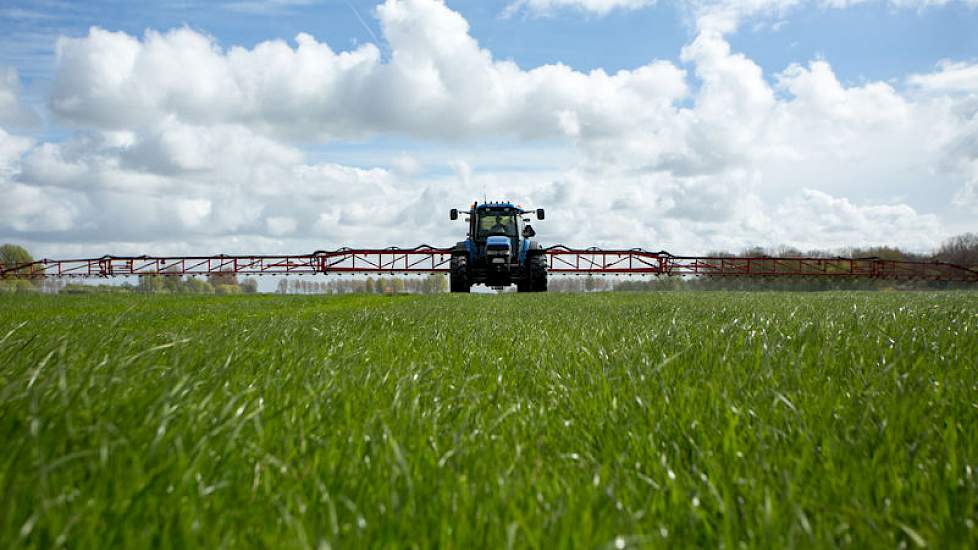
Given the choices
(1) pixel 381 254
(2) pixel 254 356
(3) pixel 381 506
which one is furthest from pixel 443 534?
(1) pixel 381 254

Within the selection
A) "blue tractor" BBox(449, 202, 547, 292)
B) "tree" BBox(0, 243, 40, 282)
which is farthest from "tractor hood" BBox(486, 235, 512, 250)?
"tree" BBox(0, 243, 40, 282)

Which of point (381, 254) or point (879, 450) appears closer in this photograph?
point (879, 450)

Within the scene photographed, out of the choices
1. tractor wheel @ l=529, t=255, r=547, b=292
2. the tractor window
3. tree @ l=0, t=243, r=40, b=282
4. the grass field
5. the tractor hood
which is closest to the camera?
the grass field

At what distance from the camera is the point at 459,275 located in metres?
23.4

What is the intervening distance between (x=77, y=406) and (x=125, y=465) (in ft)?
1.16

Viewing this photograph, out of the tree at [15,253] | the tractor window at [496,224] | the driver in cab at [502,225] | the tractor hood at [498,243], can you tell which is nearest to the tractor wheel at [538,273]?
the tractor window at [496,224]

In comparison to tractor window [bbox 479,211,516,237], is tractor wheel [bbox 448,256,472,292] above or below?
below

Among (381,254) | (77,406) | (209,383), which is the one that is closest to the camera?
(77,406)

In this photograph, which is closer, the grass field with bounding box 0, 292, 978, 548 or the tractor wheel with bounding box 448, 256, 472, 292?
the grass field with bounding box 0, 292, 978, 548

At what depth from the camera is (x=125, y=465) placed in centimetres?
150

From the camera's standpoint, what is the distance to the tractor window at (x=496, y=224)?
75.5ft

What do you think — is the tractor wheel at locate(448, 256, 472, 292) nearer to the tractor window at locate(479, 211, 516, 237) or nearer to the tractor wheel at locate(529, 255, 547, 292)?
the tractor window at locate(479, 211, 516, 237)

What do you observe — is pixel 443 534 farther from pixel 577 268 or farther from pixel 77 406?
pixel 577 268

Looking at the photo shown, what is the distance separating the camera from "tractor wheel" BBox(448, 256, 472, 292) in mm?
23297
